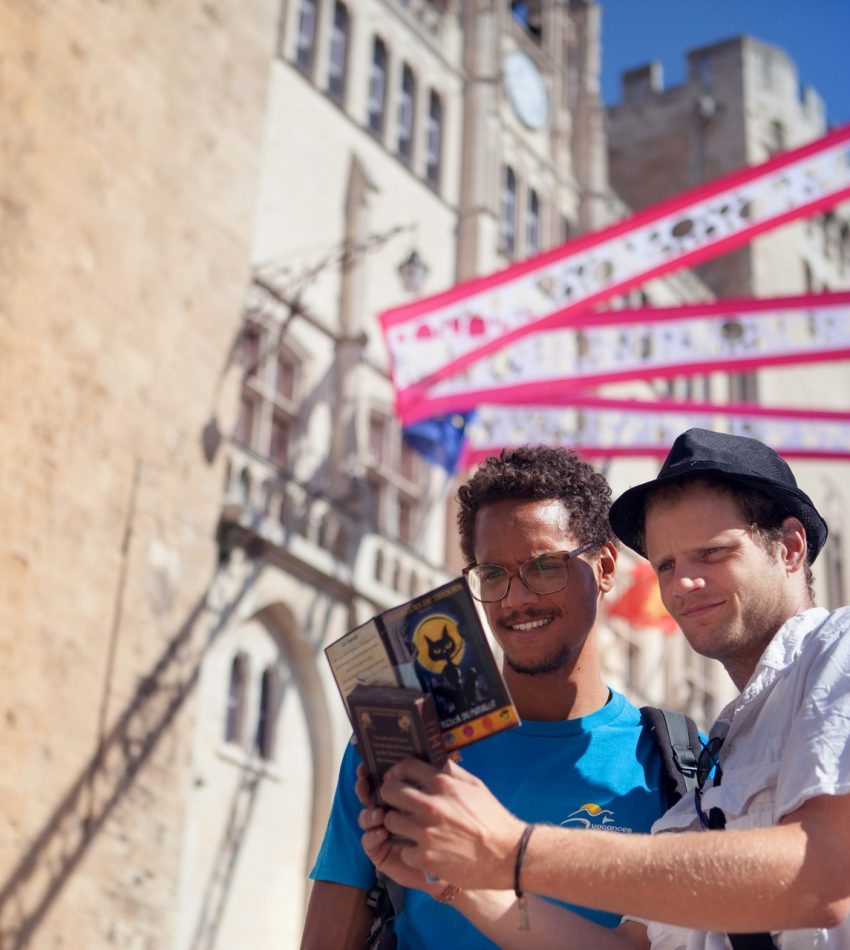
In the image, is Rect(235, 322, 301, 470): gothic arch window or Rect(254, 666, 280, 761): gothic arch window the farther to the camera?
Rect(235, 322, 301, 470): gothic arch window

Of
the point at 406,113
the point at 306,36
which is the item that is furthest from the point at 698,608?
the point at 406,113

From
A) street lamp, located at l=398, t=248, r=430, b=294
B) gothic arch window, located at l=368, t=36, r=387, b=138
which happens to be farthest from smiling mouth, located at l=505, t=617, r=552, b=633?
gothic arch window, located at l=368, t=36, r=387, b=138

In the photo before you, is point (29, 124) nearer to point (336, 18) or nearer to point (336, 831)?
point (336, 18)

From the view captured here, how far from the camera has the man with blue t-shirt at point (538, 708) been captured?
9.07ft

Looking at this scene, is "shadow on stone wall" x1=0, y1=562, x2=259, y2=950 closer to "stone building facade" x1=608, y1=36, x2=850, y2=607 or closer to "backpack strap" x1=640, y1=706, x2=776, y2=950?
"backpack strap" x1=640, y1=706, x2=776, y2=950

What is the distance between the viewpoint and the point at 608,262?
11.2 m

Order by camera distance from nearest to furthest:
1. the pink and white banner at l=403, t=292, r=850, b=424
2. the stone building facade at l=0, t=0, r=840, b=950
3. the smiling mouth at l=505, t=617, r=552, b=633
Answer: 1. the smiling mouth at l=505, t=617, r=552, b=633
2. the stone building facade at l=0, t=0, r=840, b=950
3. the pink and white banner at l=403, t=292, r=850, b=424

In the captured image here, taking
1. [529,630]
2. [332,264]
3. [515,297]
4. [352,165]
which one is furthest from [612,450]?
[529,630]

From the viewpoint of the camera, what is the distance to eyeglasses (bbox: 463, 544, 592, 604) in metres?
2.92

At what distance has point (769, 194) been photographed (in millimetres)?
10977

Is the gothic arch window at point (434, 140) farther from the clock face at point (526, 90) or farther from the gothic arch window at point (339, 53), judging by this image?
the clock face at point (526, 90)

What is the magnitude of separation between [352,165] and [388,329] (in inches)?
219

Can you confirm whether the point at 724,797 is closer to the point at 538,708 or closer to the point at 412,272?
the point at 538,708

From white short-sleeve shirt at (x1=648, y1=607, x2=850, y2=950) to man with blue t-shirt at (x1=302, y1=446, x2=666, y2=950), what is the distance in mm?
401
